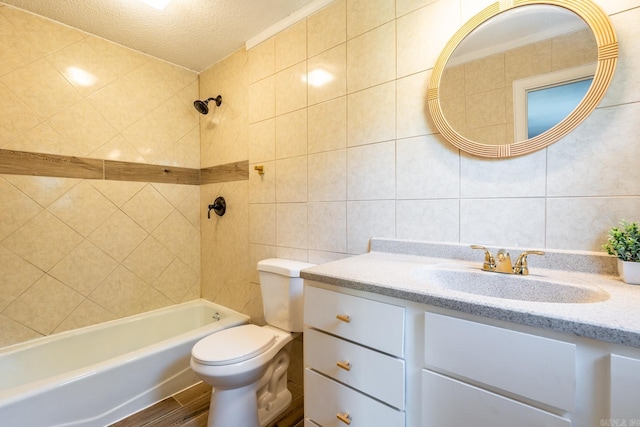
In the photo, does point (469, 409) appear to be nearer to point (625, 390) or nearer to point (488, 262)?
point (625, 390)

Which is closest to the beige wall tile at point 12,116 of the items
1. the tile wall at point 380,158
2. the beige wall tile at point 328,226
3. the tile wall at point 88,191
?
the tile wall at point 88,191

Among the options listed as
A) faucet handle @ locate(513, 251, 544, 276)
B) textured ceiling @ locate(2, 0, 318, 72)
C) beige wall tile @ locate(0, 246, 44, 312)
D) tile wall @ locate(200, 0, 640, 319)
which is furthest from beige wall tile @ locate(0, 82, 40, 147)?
faucet handle @ locate(513, 251, 544, 276)

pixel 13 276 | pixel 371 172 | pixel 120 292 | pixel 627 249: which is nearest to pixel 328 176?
pixel 371 172

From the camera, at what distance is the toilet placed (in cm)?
127

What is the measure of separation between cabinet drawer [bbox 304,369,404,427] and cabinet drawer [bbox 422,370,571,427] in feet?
0.39

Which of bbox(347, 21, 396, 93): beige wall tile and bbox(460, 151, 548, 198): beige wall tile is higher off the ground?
bbox(347, 21, 396, 93): beige wall tile

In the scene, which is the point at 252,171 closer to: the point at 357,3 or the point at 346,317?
the point at 357,3

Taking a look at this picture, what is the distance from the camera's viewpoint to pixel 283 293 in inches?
63.2

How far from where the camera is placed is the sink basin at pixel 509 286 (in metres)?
0.82

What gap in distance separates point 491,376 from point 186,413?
167 centimetres

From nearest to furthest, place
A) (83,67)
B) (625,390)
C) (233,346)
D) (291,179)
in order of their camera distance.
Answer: (625,390)
(233,346)
(291,179)
(83,67)

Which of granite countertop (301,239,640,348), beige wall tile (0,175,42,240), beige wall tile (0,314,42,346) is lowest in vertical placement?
beige wall tile (0,314,42,346)

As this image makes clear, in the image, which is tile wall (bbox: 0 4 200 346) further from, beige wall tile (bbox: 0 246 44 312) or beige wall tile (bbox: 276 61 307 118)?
beige wall tile (bbox: 276 61 307 118)

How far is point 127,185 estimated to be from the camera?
2.15 meters
